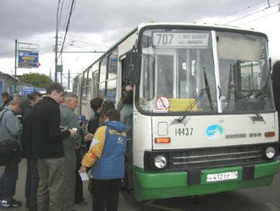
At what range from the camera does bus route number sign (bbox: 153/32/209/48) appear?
15.0 ft

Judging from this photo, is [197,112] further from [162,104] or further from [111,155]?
[111,155]

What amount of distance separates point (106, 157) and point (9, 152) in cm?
207

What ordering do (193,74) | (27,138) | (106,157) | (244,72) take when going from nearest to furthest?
(106,157), (193,74), (244,72), (27,138)

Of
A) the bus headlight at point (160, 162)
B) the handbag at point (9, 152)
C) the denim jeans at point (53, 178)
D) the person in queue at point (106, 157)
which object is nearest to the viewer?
the person in queue at point (106, 157)

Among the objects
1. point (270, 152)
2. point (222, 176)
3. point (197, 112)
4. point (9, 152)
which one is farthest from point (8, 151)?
point (270, 152)

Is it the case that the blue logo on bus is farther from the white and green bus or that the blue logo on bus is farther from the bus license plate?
the bus license plate

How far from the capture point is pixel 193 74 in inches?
184

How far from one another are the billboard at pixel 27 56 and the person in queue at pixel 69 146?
40.4m

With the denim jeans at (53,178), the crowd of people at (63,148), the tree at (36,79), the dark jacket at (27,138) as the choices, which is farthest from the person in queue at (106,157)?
the tree at (36,79)

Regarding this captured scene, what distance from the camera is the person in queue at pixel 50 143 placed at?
13.6ft

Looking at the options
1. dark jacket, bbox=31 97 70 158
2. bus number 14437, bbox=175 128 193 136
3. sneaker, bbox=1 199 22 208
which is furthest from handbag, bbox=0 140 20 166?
bus number 14437, bbox=175 128 193 136

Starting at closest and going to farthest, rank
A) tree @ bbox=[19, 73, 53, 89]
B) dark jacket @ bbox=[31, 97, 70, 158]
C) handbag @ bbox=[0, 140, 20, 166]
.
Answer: dark jacket @ bbox=[31, 97, 70, 158] → handbag @ bbox=[0, 140, 20, 166] → tree @ bbox=[19, 73, 53, 89]

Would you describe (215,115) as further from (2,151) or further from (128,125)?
(2,151)

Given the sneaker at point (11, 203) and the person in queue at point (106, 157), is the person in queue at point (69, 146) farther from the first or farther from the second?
the sneaker at point (11, 203)
